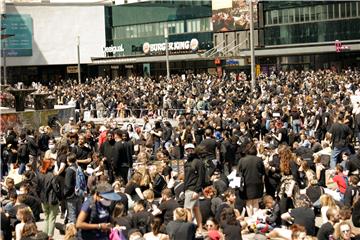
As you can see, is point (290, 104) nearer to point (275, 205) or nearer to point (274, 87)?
point (274, 87)

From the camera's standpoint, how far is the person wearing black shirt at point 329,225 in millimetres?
10547

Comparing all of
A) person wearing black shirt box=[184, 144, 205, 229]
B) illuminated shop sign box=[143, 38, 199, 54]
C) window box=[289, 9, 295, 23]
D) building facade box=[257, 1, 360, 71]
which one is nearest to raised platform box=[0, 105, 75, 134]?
person wearing black shirt box=[184, 144, 205, 229]

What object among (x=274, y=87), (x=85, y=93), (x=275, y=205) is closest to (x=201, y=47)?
(x=85, y=93)

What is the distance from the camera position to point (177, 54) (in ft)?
248

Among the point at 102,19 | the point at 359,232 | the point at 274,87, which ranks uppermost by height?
the point at 102,19

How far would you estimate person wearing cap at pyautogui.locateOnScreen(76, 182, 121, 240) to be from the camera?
8883 millimetres

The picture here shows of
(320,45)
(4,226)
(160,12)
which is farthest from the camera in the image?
(160,12)

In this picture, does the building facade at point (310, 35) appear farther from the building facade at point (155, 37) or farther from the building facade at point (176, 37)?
the building facade at point (155, 37)

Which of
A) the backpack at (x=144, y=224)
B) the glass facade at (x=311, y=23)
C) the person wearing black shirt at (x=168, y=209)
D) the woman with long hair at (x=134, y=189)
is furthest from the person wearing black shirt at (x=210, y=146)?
the glass facade at (x=311, y=23)

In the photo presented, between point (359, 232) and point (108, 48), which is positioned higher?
point (108, 48)

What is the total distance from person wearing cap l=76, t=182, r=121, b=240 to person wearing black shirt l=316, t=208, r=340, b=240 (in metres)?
3.24

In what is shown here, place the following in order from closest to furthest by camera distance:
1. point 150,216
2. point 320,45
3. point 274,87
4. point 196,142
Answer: point 150,216 < point 196,142 < point 274,87 < point 320,45

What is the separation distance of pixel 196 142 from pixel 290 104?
7853 mm

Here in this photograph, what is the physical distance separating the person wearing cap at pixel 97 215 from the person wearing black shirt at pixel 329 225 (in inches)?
127
